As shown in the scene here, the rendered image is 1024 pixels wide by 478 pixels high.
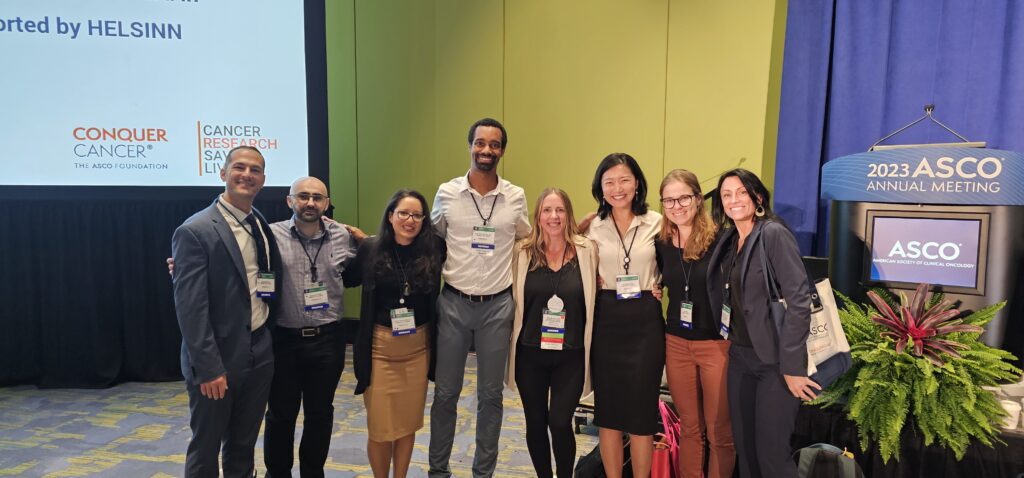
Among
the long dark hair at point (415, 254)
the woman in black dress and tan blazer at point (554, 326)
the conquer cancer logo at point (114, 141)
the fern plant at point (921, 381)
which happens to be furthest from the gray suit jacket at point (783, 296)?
the conquer cancer logo at point (114, 141)

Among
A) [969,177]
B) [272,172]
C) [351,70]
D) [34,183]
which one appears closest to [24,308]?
[34,183]

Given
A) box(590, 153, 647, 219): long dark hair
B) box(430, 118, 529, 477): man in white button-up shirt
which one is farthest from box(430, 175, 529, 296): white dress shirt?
box(590, 153, 647, 219): long dark hair

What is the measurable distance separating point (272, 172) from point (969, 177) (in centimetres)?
425

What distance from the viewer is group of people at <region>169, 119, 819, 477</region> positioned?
2.00 metres

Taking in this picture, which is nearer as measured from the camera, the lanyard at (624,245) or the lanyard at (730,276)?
the lanyard at (730,276)

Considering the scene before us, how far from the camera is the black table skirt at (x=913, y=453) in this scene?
6.51ft

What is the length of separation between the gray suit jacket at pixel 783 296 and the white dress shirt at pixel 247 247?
1.85 m

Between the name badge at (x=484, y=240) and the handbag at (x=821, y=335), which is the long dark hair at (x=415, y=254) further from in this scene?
the handbag at (x=821, y=335)

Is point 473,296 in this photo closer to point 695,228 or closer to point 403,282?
point 403,282

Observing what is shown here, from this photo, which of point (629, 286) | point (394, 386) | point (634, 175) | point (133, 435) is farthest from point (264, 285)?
point (133, 435)

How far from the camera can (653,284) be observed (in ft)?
7.47

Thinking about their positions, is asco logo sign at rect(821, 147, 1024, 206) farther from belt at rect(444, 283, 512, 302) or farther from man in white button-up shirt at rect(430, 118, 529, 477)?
belt at rect(444, 283, 512, 302)

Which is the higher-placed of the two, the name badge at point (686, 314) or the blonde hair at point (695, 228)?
the blonde hair at point (695, 228)

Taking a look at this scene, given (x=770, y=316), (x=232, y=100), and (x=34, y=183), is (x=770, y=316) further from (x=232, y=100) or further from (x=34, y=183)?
(x=34, y=183)
